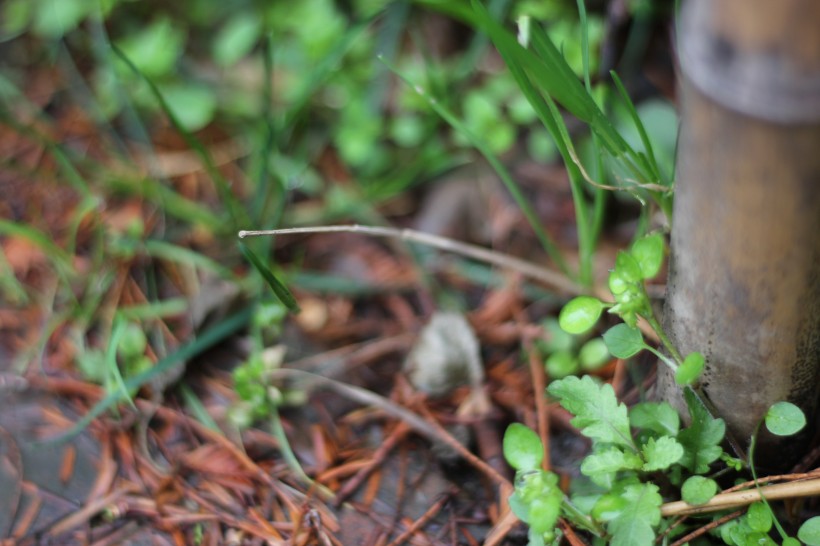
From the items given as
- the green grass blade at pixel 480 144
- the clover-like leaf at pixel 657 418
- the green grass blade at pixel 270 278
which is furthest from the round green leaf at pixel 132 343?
the clover-like leaf at pixel 657 418

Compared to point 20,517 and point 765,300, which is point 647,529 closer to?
point 765,300

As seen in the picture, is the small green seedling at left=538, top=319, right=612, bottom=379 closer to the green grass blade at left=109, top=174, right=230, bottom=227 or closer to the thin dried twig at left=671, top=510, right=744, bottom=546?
the thin dried twig at left=671, top=510, right=744, bottom=546

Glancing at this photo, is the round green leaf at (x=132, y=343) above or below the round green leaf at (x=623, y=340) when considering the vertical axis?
below

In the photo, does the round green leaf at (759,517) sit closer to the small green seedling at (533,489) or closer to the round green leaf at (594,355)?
the small green seedling at (533,489)

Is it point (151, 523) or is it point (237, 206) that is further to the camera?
point (237, 206)

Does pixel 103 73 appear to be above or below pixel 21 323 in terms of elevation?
above

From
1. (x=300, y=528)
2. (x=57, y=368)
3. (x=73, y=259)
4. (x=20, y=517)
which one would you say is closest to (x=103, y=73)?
(x=73, y=259)

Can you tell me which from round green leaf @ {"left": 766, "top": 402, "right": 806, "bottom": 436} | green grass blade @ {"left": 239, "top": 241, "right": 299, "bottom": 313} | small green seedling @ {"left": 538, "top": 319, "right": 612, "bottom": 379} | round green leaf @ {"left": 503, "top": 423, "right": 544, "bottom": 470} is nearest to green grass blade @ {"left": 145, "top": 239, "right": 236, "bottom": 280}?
green grass blade @ {"left": 239, "top": 241, "right": 299, "bottom": 313}

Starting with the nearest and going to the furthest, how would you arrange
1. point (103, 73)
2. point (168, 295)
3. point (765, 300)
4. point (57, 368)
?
point (765, 300), point (57, 368), point (168, 295), point (103, 73)

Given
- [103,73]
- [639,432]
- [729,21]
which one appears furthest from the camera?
[103,73]
